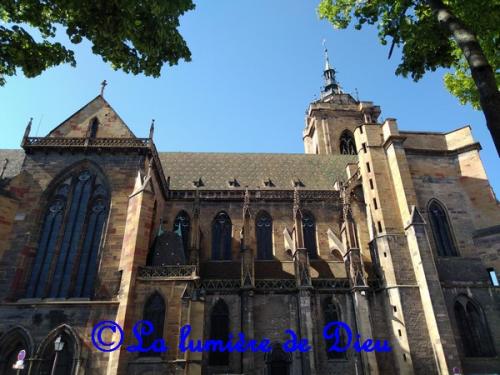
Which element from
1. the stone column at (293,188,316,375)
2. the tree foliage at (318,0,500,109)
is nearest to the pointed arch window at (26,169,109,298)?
the stone column at (293,188,316,375)

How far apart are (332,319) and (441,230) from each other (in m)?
8.42

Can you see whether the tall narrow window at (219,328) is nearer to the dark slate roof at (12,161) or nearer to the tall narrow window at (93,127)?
the tall narrow window at (93,127)

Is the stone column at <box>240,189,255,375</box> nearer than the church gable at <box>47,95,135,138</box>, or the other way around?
the stone column at <box>240,189,255,375</box>

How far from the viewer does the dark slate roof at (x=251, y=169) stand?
27.0 m

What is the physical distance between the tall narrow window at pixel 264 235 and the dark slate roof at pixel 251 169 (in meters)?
2.94

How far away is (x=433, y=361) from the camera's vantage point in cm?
1741

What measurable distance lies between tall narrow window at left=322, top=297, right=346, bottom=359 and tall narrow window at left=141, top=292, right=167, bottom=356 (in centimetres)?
853

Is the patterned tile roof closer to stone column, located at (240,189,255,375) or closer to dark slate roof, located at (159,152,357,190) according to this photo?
dark slate roof, located at (159,152,357,190)

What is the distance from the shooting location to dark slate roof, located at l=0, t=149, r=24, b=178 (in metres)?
23.0

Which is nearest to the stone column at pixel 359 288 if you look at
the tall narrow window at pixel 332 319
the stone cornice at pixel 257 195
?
the tall narrow window at pixel 332 319

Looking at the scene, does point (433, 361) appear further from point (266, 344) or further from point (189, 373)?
point (189, 373)

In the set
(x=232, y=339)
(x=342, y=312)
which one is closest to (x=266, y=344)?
(x=232, y=339)

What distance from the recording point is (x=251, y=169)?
29.3 m

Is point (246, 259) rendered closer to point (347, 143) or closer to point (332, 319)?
point (332, 319)
